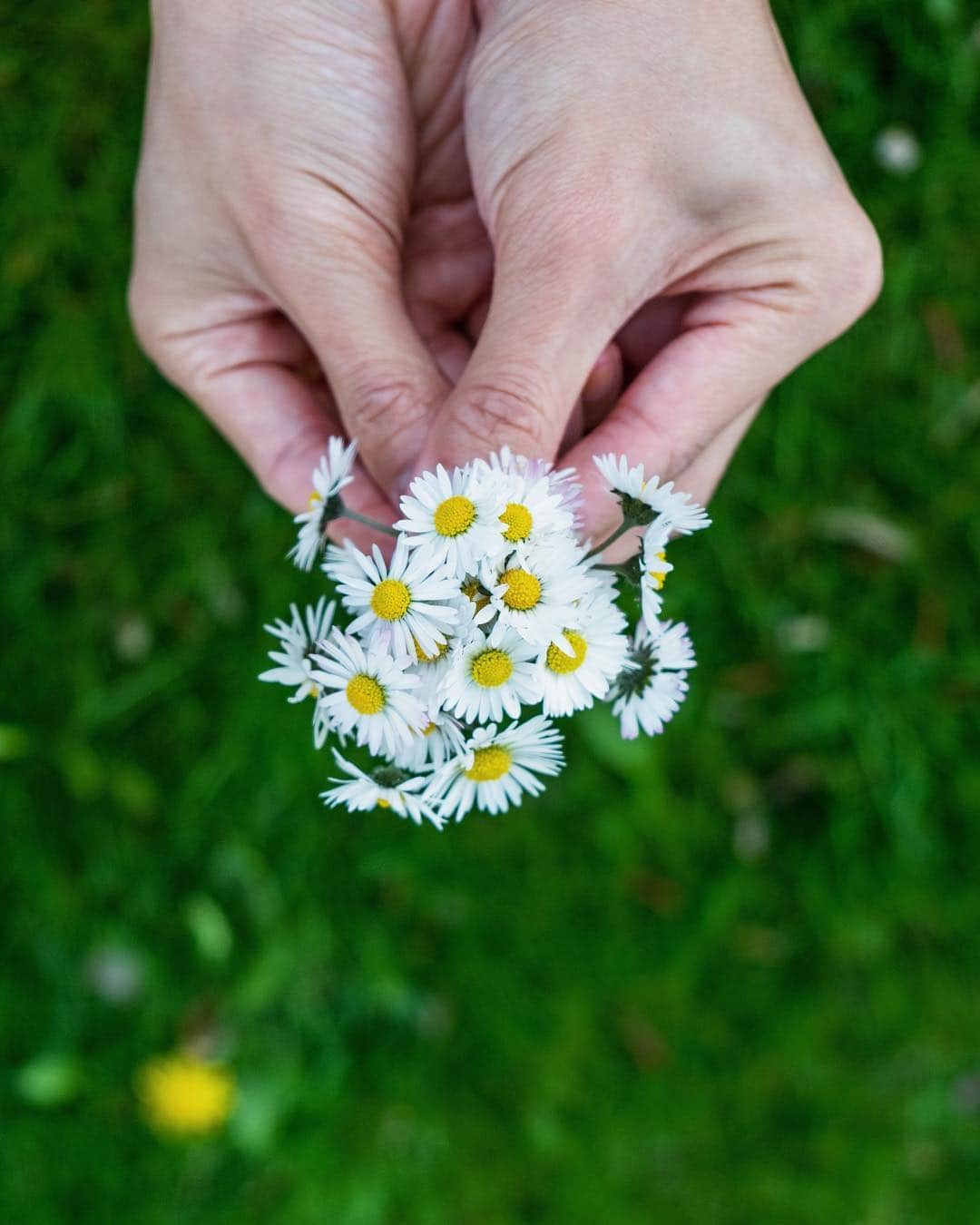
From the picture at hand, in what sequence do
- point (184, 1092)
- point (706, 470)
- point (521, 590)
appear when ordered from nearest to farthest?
1. point (521, 590)
2. point (706, 470)
3. point (184, 1092)

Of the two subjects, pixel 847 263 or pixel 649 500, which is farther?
pixel 847 263

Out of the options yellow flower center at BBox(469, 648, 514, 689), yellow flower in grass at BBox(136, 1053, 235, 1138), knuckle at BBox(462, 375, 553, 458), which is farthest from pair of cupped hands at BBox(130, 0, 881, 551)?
yellow flower in grass at BBox(136, 1053, 235, 1138)

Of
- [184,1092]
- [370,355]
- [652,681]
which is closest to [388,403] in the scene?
[370,355]

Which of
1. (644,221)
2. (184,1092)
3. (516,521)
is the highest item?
(644,221)

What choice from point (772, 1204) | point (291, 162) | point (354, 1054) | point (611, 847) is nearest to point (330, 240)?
point (291, 162)

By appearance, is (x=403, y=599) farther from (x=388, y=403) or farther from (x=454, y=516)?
(x=388, y=403)

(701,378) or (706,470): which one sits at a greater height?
(701,378)

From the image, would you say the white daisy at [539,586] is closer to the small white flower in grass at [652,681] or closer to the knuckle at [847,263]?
the small white flower in grass at [652,681]
